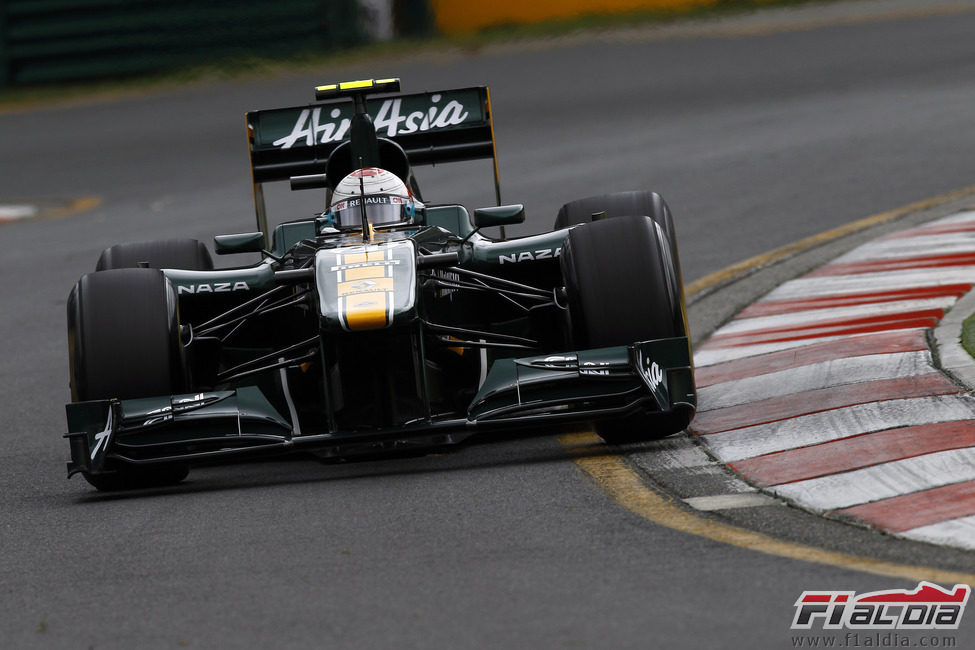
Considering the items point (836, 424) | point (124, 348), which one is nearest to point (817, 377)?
point (836, 424)

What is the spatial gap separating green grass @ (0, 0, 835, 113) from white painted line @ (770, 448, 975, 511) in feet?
64.5

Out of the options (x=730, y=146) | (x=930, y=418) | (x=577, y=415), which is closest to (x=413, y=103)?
(x=577, y=415)

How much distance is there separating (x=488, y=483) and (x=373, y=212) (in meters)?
1.92

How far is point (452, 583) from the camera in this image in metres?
4.62

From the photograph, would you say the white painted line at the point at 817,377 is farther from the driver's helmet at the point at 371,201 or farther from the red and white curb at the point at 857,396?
the driver's helmet at the point at 371,201

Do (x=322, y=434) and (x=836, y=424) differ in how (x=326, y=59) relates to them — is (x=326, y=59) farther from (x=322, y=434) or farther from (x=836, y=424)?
(x=836, y=424)

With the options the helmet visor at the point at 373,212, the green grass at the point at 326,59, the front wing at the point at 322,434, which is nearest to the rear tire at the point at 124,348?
the front wing at the point at 322,434

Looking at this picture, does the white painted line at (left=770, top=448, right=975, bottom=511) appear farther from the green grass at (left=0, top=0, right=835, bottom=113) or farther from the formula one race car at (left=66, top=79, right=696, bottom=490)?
the green grass at (left=0, top=0, right=835, bottom=113)

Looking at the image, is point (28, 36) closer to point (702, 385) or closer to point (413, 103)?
point (413, 103)

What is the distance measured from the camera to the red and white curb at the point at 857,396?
5230mm

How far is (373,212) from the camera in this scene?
742 centimetres

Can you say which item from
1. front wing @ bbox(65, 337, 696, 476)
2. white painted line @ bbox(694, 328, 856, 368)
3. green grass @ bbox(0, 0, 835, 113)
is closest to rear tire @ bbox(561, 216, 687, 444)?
front wing @ bbox(65, 337, 696, 476)

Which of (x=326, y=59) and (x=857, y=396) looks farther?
(x=326, y=59)

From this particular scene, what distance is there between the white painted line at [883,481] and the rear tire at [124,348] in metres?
2.56
